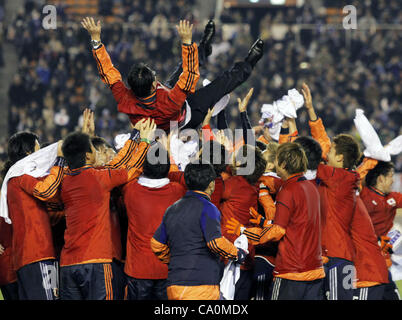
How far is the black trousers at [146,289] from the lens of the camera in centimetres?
450

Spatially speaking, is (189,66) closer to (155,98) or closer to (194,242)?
(155,98)

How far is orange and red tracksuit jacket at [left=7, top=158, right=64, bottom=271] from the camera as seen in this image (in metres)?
4.65

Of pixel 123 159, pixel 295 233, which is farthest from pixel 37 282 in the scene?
pixel 295 233

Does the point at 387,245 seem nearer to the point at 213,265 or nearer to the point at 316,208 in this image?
the point at 316,208

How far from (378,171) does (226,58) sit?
37.2 feet

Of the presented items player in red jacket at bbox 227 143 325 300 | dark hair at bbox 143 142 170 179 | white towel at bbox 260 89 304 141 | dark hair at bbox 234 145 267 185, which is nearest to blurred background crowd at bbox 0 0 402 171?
white towel at bbox 260 89 304 141

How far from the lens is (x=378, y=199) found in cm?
555

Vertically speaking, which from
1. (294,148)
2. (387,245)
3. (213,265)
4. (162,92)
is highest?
(162,92)

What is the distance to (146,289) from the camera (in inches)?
178

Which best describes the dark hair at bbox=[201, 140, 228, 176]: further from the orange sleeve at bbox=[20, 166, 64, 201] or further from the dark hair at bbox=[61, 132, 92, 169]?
the orange sleeve at bbox=[20, 166, 64, 201]

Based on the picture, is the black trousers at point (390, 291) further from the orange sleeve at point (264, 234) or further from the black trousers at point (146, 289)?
the black trousers at point (146, 289)

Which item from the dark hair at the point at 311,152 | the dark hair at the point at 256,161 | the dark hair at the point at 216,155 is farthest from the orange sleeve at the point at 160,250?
the dark hair at the point at 311,152

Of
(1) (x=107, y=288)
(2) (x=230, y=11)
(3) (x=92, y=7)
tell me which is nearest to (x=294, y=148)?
(1) (x=107, y=288)
